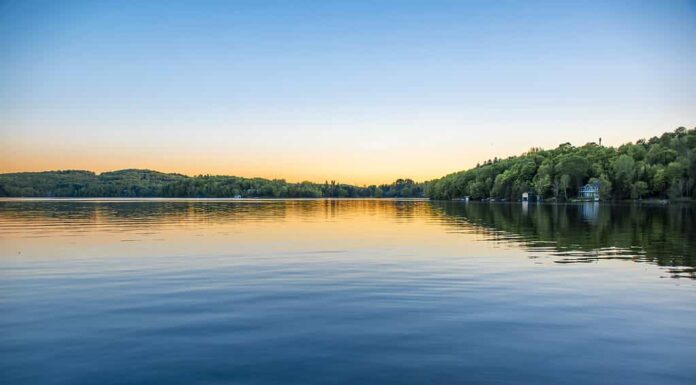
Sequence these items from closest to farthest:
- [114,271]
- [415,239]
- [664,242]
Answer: [114,271]
[664,242]
[415,239]

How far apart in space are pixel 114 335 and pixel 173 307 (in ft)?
10.9

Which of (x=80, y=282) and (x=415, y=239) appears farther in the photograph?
(x=415, y=239)

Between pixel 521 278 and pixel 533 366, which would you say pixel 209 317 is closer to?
pixel 533 366

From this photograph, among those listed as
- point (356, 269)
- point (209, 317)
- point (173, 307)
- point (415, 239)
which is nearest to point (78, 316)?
point (173, 307)

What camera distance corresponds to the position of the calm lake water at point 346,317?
11039 millimetres

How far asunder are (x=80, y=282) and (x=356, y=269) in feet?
43.0

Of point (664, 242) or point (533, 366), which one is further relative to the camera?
point (664, 242)

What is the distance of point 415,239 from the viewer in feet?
137

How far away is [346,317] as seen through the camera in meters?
15.8

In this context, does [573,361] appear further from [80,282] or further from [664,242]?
[664,242]

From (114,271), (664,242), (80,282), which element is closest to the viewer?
(80,282)

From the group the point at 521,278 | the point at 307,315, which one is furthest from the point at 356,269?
the point at 307,315

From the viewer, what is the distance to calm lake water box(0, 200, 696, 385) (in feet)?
36.2

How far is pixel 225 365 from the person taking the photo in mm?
11242
